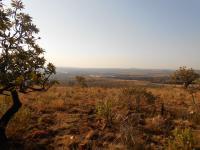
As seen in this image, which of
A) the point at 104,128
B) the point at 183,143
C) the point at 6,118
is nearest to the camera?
the point at 183,143

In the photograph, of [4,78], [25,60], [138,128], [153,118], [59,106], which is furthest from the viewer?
[59,106]

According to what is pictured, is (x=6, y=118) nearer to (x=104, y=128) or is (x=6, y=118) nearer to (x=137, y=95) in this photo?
(x=104, y=128)

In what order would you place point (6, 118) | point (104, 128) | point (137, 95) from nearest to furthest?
point (6, 118)
point (104, 128)
point (137, 95)

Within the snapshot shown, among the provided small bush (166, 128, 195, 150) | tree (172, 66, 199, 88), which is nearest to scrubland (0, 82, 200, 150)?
small bush (166, 128, 195, 150)

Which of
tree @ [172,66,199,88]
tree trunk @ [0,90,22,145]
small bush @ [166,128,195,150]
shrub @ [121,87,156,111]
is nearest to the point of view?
small bush @ [166,128,195,150]

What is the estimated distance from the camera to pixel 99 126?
11055mm

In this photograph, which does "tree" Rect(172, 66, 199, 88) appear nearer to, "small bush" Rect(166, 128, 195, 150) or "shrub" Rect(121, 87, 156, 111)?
"shrub" Rect(121, 87, 156, 111)

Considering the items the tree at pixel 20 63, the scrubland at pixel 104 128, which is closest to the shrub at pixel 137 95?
the scrubland at pixel 104 128

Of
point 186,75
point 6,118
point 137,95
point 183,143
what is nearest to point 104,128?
point 183,143

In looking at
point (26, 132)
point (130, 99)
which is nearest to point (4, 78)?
point (26, 132)

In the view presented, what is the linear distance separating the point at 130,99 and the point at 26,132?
6.88m

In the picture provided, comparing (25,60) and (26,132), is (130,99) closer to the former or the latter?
(26,132)

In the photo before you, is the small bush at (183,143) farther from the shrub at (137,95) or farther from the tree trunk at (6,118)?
the shrub at (137,95)

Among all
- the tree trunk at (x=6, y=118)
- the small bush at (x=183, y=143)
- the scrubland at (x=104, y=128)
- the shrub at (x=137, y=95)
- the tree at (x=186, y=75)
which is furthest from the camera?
the tree at (x=186, y=75)
